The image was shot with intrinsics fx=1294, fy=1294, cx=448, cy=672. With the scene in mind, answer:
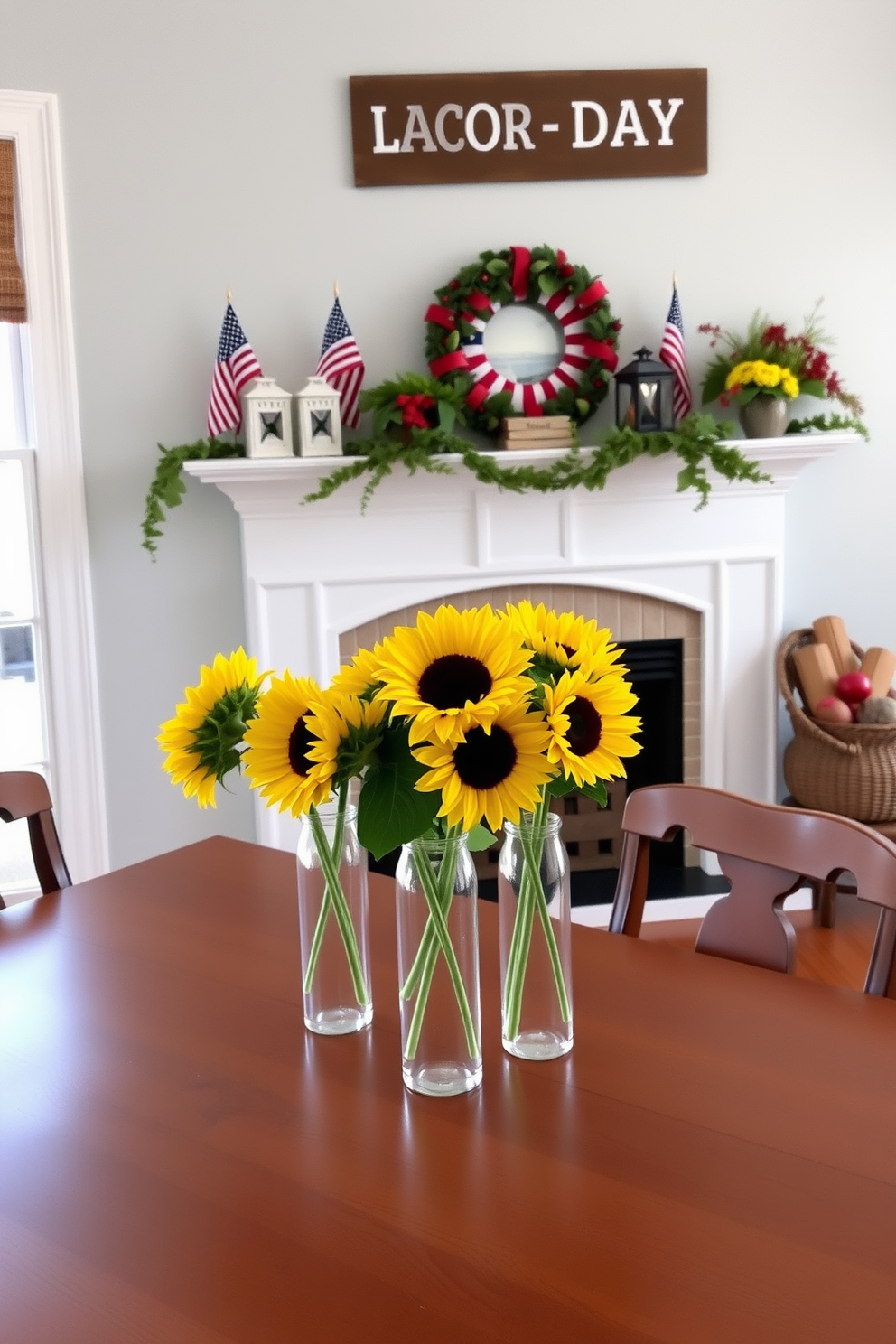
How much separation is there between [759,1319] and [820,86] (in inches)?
137

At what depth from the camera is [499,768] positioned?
109cm

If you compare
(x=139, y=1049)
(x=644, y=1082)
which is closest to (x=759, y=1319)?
(x=644, y=1082)

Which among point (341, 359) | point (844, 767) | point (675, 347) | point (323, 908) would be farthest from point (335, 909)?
point (675, 347)

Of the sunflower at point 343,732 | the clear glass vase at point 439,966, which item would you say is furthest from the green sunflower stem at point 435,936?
the sunflower at point 343,732

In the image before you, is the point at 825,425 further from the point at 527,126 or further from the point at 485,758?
the point at 485,758

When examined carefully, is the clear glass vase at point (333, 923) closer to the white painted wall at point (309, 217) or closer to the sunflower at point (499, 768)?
the sunflower at point (499, 768)

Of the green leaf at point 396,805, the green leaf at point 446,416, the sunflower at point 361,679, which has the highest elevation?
the green leaf at point 446,416

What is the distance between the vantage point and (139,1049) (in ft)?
4.38

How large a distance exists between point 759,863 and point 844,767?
194cm

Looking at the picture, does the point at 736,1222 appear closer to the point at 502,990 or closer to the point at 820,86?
the point at 502,990

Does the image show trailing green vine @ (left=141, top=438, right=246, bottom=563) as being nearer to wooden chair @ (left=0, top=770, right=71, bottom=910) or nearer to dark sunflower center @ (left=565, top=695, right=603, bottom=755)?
wooden chair @ (left=0, top=770, right=71, bottom=910)

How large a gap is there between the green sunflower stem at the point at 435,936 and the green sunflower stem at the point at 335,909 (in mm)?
116

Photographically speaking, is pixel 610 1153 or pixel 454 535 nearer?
pixel 610 1153

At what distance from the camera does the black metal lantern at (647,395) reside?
3.41m
